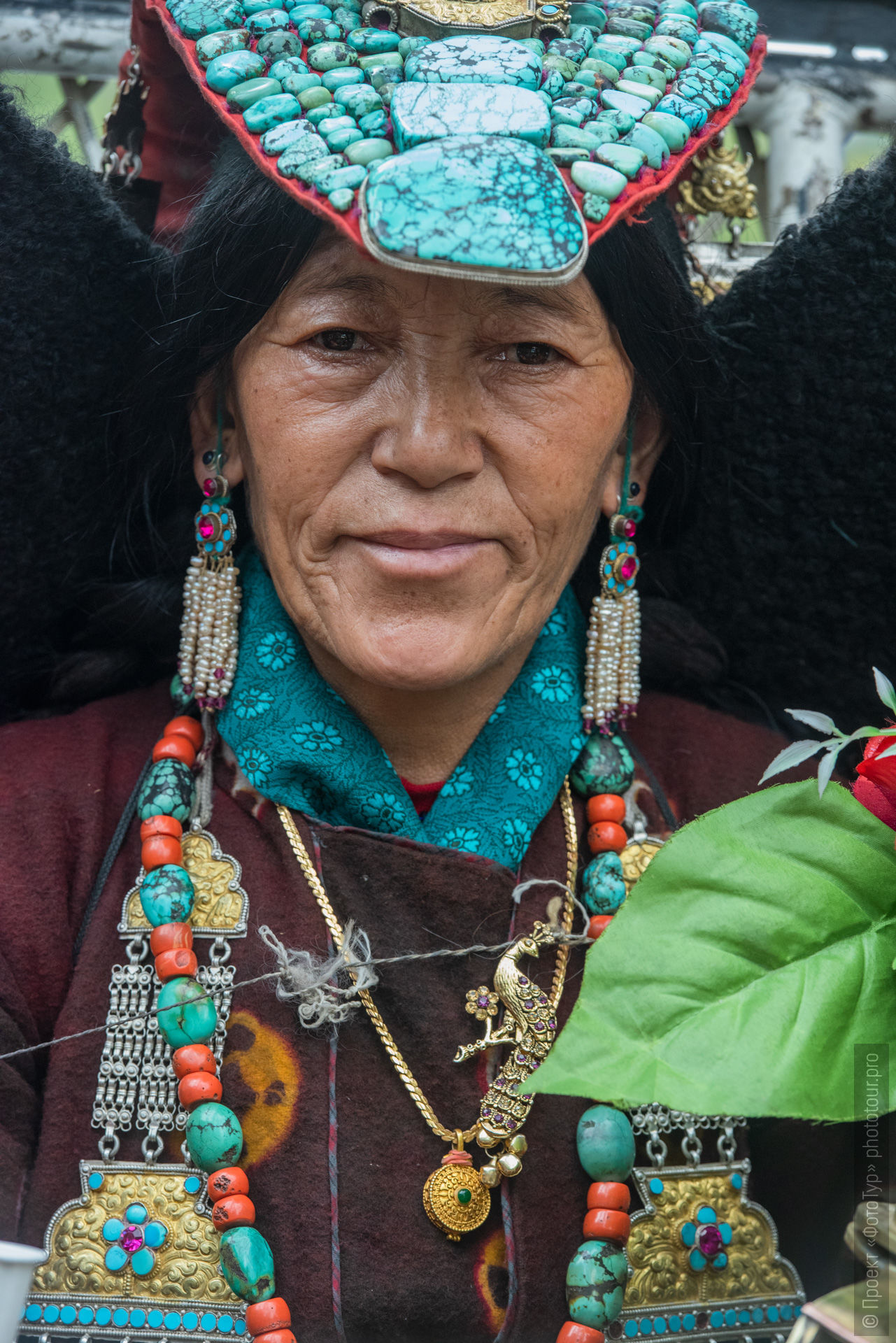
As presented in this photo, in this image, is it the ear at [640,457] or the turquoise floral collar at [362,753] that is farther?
the ear at [640,457]

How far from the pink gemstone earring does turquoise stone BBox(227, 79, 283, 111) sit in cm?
59

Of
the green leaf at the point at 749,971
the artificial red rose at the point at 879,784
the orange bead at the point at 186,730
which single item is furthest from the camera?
the orange bead at the point at 186,730

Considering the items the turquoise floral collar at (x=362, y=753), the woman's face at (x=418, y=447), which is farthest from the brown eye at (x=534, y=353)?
the turquoise floral collar at (x=362, y=753)

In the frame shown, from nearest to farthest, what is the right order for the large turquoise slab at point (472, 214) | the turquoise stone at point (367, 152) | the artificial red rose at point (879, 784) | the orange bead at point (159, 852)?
the artificial red rose at point (879, 784) < the large turquoise slab at point (472, 214) < the turquoise stone at point (367, 152) < the orange bead at point (159, 852)

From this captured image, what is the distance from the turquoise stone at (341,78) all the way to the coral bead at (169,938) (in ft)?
2.92

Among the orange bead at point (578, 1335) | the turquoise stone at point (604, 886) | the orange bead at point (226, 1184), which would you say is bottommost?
the orange bead at point (578, 1335)

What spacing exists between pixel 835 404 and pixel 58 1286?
4.47 feet

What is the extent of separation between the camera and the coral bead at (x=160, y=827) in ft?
4.85

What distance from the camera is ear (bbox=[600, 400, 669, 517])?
5.39 feet

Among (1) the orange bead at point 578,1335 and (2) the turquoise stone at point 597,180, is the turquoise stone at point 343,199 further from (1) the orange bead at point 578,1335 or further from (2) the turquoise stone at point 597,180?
(1) the orange bead at point 578,1335

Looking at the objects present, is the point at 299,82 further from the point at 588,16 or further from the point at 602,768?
the point at 602,768

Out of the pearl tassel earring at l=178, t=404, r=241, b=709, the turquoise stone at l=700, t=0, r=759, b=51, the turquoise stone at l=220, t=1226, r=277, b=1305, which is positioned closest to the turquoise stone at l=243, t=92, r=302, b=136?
the pearl tassel earring at l=178, t=404, r=241, b=709

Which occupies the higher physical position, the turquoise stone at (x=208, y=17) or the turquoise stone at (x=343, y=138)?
the turquoise stone at (x=208, y=17)

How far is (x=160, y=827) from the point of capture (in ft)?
4.86
